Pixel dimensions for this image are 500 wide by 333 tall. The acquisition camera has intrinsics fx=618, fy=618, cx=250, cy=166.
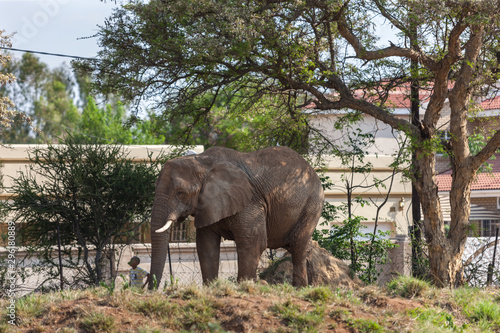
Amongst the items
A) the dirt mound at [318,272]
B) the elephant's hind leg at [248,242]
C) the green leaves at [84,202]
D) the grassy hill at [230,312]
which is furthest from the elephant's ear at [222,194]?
the green leaves at [84,202]

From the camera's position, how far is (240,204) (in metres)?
9.43

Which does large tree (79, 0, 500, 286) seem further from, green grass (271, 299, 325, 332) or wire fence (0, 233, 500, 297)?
green grass (271, 299, 325, 332)

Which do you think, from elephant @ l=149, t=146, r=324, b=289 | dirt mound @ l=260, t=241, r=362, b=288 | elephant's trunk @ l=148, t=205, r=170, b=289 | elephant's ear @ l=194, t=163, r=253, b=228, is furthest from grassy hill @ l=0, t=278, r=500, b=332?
dirt mound @ l=260, t=241, r=362, b=288

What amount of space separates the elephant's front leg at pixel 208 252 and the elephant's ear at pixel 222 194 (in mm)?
589

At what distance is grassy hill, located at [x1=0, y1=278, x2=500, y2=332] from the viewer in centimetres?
715

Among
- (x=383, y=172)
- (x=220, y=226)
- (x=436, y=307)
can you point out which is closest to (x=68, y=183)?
(x=220, y=226)

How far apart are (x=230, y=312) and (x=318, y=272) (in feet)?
13.4

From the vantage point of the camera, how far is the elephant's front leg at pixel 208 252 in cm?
970

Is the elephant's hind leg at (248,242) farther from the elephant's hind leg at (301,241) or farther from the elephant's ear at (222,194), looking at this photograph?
the elephant's hind leg at (301,241)

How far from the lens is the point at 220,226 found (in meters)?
9.71

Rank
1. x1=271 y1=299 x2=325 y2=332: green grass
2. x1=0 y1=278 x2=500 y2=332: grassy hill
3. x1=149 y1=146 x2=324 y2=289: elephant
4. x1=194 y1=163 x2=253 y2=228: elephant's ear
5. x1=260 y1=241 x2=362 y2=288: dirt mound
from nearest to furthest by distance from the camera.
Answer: x1=0 y1=278 x2=500 y2=332: grassy hill → x1=271 y1=299 x2=325 y2=332: green grass → x1=149 y1=146 x2=324 y2=289: elephant → x1=194 y1=163 x2=253 y2=228: elephant's ear → x1=260 y1=241 x2=362 y2=288: dirt mound

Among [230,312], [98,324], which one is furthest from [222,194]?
[98,324]

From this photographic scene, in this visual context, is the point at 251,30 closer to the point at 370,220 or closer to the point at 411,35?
the point at 411,35

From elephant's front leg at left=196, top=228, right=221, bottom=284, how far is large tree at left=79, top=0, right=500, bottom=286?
3.48 metres
